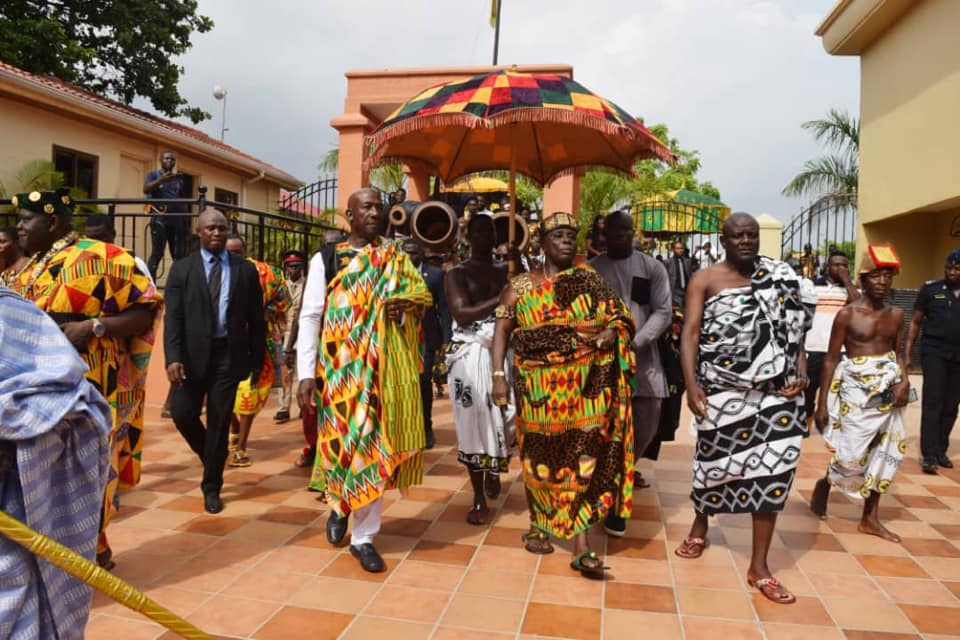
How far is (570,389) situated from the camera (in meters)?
3.82

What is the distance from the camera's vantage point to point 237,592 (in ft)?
11.4

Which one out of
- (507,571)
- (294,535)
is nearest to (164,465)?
(294,535)

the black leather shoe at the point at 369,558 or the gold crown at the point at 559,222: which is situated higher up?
the gold crown at the point at 559,222

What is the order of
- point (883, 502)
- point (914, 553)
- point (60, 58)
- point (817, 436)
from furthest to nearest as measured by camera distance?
point (60, 58) < point (817, 436) < point (883, 502) < point (914, 553)

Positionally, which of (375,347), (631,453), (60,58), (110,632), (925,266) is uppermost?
(60,58)

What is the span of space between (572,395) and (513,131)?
198 cm

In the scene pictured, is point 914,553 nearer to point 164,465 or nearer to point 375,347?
point 375,347

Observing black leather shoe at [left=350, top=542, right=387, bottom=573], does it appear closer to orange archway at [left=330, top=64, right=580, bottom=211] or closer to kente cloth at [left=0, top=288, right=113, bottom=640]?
kente cloth at [left=0, top=288, right=113, bottom=640]

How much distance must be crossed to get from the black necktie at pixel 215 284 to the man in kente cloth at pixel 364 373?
97 centimetres

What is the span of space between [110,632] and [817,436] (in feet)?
23.0

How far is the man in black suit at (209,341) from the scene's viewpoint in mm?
4609

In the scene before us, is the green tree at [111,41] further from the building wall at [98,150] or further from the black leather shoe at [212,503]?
the black leather shoe at [212,503]

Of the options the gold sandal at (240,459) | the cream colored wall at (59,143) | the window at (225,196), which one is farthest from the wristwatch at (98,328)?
the window at (225,196)

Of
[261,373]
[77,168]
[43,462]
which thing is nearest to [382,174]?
[77,168]
